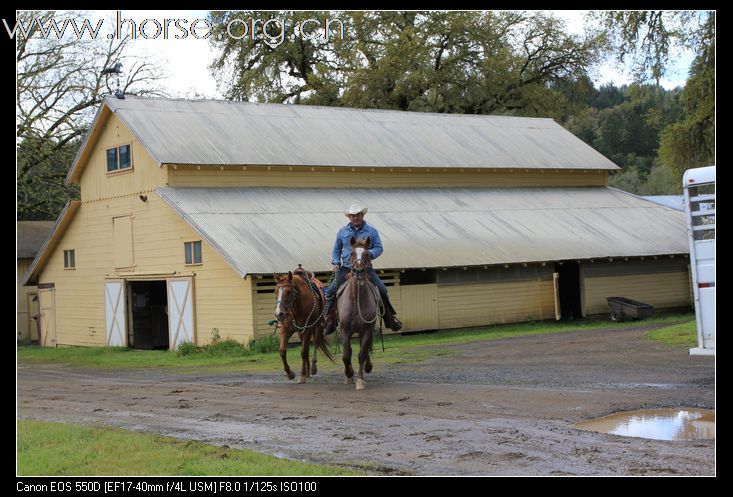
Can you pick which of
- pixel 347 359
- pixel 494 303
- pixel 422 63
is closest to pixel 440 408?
pixel 347 359

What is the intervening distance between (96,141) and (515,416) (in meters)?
24.3

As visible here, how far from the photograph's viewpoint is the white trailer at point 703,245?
13.0 meters

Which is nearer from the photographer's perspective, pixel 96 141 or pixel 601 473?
pixel 601 473

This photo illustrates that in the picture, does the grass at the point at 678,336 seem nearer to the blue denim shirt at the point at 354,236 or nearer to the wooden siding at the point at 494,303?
the blue denim shirt at the point at 354,236

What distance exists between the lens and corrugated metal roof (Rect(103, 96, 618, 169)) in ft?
106

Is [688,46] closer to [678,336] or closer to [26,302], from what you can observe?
[678,336]

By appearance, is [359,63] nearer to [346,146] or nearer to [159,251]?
[346,146]

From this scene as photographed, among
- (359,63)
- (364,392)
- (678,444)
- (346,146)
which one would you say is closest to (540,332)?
(346,146)

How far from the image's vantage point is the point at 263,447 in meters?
11.2

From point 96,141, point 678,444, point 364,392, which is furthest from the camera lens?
point 96,141

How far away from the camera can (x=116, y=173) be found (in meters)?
32.5

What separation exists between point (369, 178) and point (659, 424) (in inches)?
954

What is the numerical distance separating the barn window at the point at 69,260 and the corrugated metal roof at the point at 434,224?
643 centimetres

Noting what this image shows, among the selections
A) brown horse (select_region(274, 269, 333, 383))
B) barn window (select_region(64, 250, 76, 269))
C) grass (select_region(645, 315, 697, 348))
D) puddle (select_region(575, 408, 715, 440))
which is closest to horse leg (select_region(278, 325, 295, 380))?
brown horse (select_region(274, 269, 333, 383))
